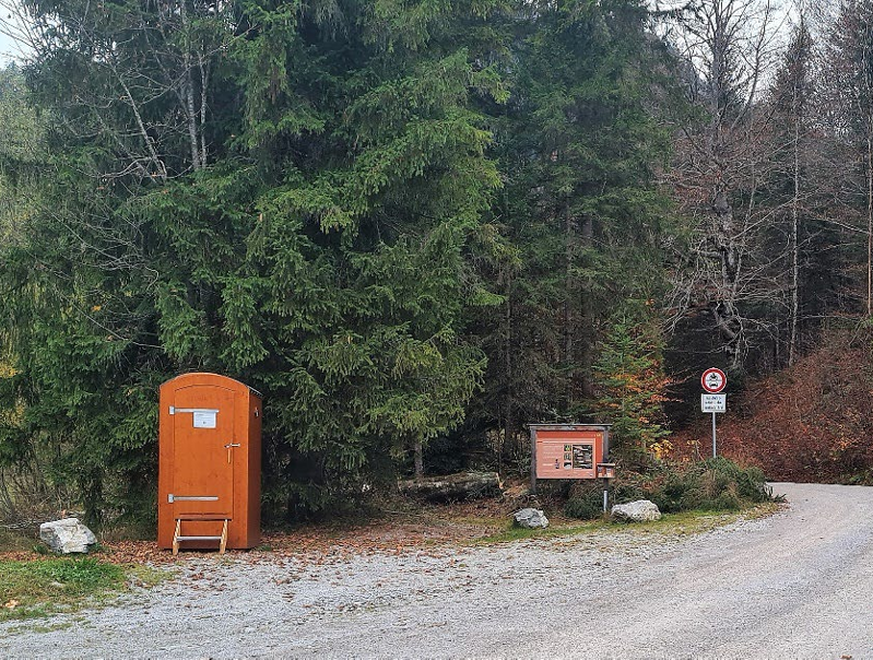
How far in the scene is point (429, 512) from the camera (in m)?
16.9

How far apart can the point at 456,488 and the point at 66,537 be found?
30.2 ft

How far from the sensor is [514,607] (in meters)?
→ 7.55

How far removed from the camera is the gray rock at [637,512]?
44.7ft

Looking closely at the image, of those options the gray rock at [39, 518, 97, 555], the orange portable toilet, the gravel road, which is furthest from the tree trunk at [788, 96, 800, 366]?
the gray rock at [39, 518, 97, 555]

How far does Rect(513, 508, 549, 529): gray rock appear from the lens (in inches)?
541

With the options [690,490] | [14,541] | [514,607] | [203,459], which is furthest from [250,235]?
[690,490]

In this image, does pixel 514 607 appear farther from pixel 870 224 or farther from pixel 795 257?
pixel 795 257

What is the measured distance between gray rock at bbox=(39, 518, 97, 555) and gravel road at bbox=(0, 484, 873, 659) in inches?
55.5

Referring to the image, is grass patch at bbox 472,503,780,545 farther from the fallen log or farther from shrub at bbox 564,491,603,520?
the fallen log

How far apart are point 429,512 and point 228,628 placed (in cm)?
1023

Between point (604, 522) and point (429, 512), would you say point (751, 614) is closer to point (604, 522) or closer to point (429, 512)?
point (604, 522)

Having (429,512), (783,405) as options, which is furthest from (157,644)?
(783,405)

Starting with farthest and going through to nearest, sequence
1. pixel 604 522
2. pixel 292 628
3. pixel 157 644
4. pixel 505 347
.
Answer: pixel 505 347 < pixel 604 522 < pixel 292 628 < pixel 157 644

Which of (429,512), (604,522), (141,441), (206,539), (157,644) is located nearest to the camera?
(157,644)
